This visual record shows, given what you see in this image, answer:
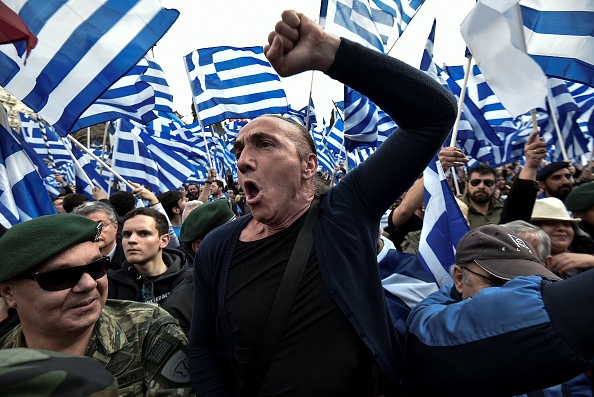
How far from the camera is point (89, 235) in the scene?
5.87ft

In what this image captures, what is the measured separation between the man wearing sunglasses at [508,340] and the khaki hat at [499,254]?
529 mm

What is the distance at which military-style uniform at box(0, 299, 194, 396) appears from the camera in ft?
5.76

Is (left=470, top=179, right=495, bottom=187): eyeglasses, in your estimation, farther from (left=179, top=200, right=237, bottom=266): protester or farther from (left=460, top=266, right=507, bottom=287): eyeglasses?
(left=460, top=266, right=507, bottom=287): eyeglasses

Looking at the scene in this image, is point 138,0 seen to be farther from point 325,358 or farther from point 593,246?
point 593,246

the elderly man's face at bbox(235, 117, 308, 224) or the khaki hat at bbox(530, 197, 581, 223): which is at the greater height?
the elderly man's face at bbox(235, 117, 308, 224)

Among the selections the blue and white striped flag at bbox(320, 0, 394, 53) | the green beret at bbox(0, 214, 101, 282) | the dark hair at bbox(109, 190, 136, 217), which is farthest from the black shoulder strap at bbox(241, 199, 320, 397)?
the dark hair at bbox(109, 190, 136, 217)

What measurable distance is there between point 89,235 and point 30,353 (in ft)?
3.77

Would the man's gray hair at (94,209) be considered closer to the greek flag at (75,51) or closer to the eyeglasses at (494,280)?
the greek flag at (75,51)

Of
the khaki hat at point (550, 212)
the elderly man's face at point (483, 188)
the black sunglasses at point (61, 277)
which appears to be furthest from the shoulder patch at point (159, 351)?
the elderly man's face at point (483, 188)

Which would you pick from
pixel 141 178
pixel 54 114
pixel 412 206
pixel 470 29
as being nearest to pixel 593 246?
pixel 412 206

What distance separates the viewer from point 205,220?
3266 millimetres

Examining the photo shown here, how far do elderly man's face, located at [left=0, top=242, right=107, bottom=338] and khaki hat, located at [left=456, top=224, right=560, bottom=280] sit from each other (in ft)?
4.85

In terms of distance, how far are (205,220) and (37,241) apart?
1.63 meters

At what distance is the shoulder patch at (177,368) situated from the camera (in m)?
1.79
